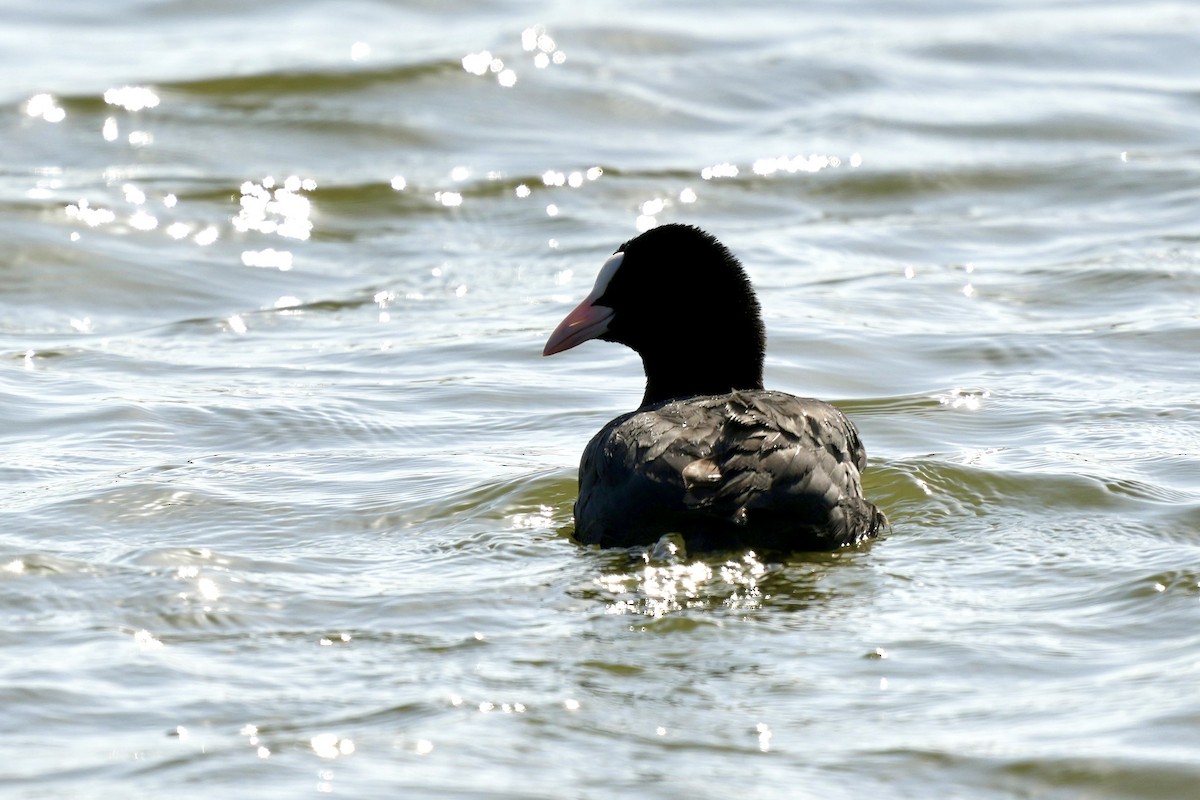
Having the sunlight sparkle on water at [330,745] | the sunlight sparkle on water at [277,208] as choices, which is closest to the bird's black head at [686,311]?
the sunlight sparkle on water at [330,745]

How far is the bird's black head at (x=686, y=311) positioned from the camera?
617 cm

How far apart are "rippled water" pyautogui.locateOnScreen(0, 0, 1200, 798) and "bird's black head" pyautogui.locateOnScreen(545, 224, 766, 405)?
564 mm

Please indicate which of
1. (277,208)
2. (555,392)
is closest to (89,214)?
(277,208)

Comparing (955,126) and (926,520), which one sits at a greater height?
(955,126)

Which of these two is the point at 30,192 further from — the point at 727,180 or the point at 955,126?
the point at 955,126

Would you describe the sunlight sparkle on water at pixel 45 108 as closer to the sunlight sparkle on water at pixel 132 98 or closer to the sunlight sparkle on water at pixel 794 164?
the sunlight sparkle on water at pixel 132 98

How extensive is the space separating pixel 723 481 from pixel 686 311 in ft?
4.63

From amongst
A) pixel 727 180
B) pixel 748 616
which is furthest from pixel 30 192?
pixel 748 616

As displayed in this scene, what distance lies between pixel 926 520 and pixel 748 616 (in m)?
1.31

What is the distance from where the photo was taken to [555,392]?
7.84 m

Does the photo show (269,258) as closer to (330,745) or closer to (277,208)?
(277,208)

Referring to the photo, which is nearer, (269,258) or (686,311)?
(686,311)

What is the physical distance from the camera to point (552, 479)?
625cm

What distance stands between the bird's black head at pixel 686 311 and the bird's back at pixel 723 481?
2.53ft
